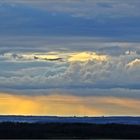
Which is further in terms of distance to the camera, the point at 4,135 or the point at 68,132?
the point at 68,132

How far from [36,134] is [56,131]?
30.1ft

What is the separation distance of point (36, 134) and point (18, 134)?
287 centimetres

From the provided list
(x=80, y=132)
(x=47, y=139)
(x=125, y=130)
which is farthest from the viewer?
(x=125, y=130)

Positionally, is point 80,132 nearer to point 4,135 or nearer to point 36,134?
point 36,134

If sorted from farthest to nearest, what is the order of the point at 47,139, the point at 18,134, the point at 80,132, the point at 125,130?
the point at 125,130
the point at 80,132
the point at 18,134
the point at 47,139

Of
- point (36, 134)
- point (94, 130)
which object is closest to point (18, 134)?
point (36, 134)

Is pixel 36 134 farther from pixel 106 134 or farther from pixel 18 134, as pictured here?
pixel 106 134

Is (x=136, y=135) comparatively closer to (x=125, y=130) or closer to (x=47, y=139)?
(x=125, y=130)

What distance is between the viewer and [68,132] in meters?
104

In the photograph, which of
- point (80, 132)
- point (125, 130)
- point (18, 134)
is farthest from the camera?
point (125, 130)

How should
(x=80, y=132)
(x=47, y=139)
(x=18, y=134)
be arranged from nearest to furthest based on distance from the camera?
(x=47, y=139) < (x=18, y=134) < (x=80, y=132)

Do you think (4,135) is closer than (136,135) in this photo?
Yes

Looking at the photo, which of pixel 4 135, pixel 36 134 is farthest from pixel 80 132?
pixel 4 135

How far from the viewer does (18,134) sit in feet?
318
